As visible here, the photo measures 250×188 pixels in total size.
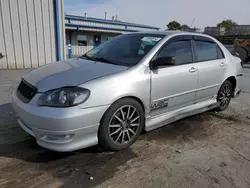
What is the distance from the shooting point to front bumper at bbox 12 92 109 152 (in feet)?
7.52

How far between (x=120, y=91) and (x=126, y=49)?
1058mm

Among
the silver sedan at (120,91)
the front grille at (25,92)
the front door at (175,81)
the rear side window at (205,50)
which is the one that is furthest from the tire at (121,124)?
the rear side window at (205,50)

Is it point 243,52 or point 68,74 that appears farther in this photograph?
point 243,52

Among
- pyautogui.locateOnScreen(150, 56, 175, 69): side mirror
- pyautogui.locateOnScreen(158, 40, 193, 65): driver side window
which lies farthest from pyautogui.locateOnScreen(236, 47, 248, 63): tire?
pyautogui.locateOnScreen(150, 56, 175, 69): side mirror

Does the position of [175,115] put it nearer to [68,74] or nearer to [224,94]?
[224,94]

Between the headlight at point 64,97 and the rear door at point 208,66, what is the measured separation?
7.24ft

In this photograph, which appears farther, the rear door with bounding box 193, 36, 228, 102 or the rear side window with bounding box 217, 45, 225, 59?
the rear side window with bounding box 217, 45, 225, 59

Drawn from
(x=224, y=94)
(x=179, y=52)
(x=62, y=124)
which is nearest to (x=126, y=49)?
(x=179, y=52)

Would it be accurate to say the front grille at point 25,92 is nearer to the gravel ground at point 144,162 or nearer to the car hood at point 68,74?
the car hood at point 68,74

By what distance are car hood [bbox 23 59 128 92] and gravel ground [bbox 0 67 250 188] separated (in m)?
0.91

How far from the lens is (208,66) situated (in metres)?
3.87

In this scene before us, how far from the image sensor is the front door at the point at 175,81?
121 inches

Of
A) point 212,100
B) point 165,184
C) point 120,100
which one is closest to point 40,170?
point 120,100

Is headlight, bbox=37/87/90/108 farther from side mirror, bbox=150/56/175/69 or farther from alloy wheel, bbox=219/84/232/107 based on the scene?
alloy wheel, bbox=219/84/232/107
